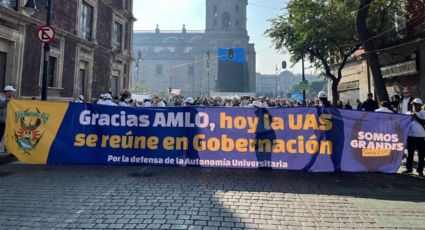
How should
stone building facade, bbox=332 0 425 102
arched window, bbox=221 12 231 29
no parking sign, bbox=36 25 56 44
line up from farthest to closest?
arched window, bbox=221 12 231 29
stone building facade, bbox=332 0 425 102
no parking sign, bbox=36 25 56 44

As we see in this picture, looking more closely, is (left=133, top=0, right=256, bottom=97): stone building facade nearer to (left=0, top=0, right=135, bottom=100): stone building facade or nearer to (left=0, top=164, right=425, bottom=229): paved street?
(left=0, top=0, right=135, bottom=100): stone building facade

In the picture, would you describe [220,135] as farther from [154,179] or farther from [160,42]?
[160,42]

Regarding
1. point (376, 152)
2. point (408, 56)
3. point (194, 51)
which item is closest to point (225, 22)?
point (194, 51)

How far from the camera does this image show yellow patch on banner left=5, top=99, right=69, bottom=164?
8.38 m

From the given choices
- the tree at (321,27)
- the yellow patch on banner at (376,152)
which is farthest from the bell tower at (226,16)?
the yellow patch on banner at (376,152)

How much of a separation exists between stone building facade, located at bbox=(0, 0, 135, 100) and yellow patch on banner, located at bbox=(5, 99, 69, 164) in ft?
27.5

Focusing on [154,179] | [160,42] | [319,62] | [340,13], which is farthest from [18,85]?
[160,42]

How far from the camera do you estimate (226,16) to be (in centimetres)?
9431

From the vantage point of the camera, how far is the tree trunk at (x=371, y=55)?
46.0 feet

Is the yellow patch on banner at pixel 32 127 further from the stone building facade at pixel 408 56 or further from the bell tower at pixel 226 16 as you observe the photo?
the bell tower at pixel 226 16

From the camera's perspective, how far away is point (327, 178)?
313 inches

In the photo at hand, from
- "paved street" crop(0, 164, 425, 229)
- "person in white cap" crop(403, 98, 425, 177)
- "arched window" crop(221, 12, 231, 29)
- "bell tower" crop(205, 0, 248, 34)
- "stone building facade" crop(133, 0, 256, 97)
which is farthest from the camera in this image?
"arched window" crop(221, 12, 231, 29)

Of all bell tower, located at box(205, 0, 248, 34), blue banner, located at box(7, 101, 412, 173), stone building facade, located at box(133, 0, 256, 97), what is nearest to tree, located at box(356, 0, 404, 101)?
blue banner, located at box(7, 101, 412, 173)

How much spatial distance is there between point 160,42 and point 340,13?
11871 centimetres
